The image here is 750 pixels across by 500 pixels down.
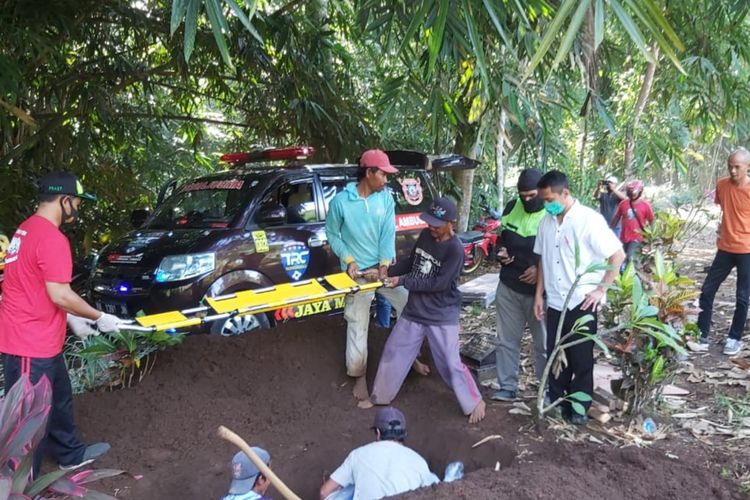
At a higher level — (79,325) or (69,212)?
(69,212)

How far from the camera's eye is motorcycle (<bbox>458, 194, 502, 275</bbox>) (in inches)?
382

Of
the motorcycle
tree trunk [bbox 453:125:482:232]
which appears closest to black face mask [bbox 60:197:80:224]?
tree trunk [bbox 453:125:482:232]

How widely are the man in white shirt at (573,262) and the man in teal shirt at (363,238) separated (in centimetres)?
125

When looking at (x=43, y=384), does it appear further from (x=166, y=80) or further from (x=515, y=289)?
(x=166, y=80)

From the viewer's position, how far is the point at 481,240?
1001 centimetres

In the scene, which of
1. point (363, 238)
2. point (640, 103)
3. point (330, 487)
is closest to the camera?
point (330, 487)

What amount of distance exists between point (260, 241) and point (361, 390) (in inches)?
66.1

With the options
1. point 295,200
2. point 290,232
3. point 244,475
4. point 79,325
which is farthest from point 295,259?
point 244,475

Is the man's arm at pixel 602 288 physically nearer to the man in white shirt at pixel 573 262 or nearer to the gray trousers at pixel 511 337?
the man in white shirt at pixel 573 262

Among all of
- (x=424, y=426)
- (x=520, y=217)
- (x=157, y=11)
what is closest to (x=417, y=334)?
(x=424, y=426)

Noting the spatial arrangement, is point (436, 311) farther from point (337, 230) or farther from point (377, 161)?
point (377, 161)

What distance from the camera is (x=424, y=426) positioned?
4195 mm

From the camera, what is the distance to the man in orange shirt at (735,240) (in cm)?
509

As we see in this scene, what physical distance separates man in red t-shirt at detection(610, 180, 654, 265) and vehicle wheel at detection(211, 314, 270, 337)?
4812 mm
